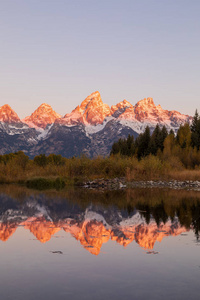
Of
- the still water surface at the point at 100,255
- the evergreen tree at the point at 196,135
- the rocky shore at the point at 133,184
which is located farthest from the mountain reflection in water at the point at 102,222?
the evergreen tree at the point at 196,135

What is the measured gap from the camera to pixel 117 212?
22125mm

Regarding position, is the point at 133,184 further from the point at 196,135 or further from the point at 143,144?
the point at 143,144

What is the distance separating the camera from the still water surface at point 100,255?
857 cm

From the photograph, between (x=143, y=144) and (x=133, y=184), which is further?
(x=143, y=144)

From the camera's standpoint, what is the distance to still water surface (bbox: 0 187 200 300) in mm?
8570

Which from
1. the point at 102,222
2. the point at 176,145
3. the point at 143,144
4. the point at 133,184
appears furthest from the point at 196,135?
the point at 102,222

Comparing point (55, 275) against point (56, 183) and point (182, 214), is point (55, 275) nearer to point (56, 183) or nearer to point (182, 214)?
point (182, 214)

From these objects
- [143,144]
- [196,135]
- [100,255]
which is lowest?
[100,255]

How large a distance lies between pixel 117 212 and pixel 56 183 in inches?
1083

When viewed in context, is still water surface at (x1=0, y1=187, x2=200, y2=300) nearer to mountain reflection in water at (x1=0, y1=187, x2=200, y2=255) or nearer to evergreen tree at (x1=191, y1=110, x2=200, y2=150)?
mountain reflection in water at (x1=0, y1=187, x2=200, y2=255)

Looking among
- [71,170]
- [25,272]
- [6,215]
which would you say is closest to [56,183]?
[71,170]

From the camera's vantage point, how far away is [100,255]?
11.8m

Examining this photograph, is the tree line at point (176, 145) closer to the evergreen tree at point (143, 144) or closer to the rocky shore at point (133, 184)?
the evergreen tree at point (143, 144)

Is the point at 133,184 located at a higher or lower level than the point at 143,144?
lower
